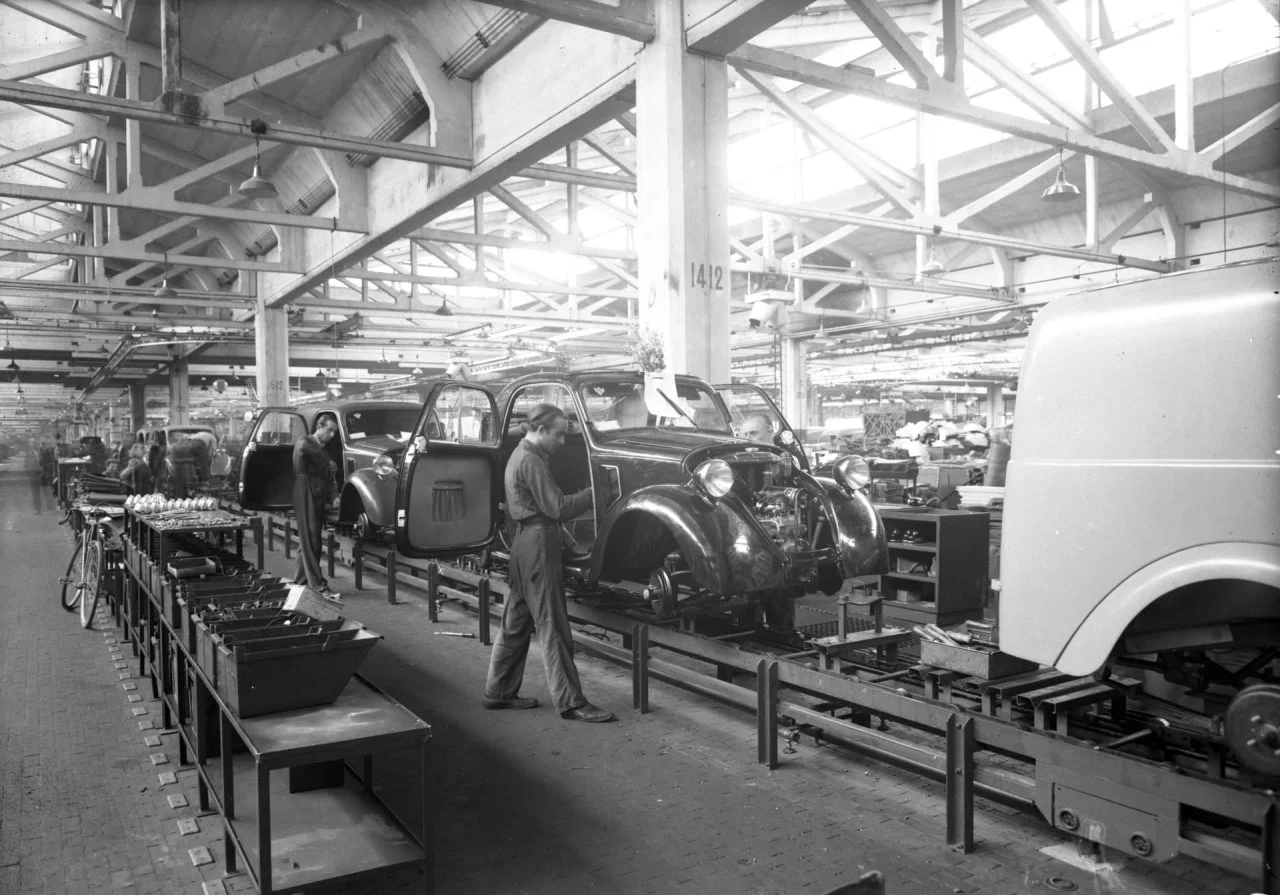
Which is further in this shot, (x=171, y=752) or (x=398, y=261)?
(x=398, y=261)

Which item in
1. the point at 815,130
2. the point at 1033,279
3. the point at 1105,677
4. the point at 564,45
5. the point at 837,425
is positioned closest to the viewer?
the point at 1105,677

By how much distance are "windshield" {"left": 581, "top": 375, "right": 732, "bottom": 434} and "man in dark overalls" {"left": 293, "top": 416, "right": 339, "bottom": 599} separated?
151 inches

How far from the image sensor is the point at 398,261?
2059 centimetres

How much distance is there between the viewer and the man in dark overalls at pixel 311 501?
8391 millimetres

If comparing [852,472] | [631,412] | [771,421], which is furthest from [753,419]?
[852,472]

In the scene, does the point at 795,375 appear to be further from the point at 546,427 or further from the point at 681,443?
the point at 546,427

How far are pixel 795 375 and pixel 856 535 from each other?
1618cm

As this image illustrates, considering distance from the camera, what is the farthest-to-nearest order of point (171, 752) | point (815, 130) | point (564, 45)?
point (815, 130) < point (564, 45) < point (171, 752)

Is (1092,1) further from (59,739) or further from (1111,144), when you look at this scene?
(59,739)

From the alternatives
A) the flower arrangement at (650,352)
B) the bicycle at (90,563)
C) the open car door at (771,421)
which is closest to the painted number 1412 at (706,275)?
the flower arrangement at (650,352)

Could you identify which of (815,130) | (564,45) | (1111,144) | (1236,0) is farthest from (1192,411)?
(1236,0)

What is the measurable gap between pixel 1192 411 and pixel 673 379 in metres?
3.99

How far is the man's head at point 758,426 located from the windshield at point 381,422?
16.3ft

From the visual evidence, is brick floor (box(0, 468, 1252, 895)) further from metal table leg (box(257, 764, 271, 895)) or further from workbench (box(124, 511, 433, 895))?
metal table leg (box(257, 764, 271, 895))
